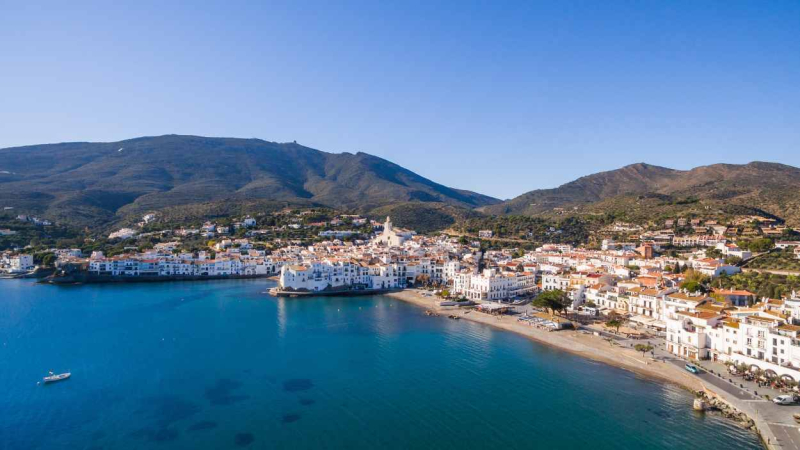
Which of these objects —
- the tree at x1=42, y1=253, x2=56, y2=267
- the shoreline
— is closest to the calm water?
the shoreline

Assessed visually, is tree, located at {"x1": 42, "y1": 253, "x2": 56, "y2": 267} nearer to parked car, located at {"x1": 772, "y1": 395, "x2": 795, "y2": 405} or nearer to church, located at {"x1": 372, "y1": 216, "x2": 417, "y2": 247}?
church, located at {"x1": 372, "y1": 216, "x2": 417, "y2": 247}

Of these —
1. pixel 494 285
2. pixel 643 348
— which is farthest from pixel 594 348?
pixel 494 285

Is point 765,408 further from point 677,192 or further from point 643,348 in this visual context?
point 677,192

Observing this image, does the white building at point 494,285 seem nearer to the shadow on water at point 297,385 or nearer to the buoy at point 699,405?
the shadow on water at point 297,385

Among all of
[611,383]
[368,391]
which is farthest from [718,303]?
[368,391]

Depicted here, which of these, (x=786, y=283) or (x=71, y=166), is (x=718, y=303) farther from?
(x=71, y=166)

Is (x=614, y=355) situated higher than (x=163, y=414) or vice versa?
(x=614, y=355)

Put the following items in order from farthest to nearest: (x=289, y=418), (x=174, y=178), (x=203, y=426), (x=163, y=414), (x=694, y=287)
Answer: (x=174, y=178) → (x=694, y=287) → (x=163, y=414) → (x=289, y=418) → (x=203, y=426)
